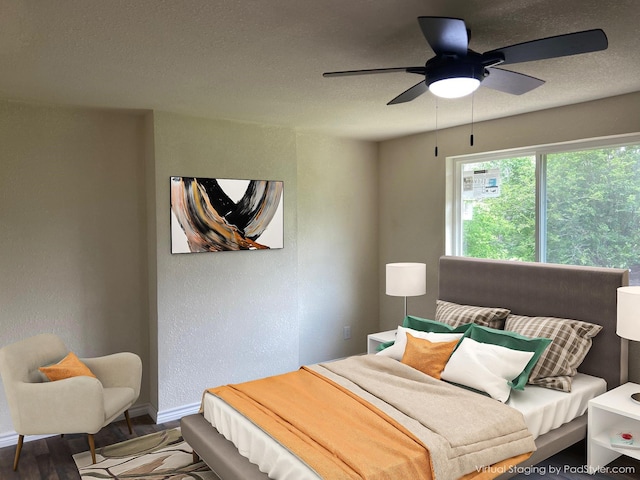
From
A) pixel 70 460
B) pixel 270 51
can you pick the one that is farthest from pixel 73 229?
pixel 270 51

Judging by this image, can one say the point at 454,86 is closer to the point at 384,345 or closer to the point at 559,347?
the point at 559,347

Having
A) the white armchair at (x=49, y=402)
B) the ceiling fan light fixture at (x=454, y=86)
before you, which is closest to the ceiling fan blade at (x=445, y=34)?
the ceiling fan light fixture at (x=454, y=86)

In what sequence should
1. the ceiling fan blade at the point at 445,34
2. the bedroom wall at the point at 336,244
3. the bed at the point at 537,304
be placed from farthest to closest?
the bedroom wall at the point at 336,244 → the bed at the point at 537,304 → the ceiling fan blade at the point at 445,34

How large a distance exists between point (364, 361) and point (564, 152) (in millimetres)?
2315

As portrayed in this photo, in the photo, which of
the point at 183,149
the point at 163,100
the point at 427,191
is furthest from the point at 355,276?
the point at 163,100

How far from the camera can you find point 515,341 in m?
3.20

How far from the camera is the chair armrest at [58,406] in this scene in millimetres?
3025

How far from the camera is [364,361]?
137 inches

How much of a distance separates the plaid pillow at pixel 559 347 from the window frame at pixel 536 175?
880 millimetres

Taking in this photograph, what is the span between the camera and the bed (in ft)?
8.83

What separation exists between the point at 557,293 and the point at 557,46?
2.12 m

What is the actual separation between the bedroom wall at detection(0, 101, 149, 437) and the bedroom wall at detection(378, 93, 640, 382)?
2615 mm

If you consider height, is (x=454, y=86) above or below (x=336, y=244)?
above

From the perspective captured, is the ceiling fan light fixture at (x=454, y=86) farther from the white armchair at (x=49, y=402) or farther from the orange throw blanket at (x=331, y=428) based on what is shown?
the white armchair at (x=49, y=402)
